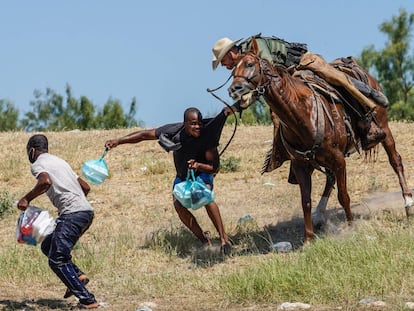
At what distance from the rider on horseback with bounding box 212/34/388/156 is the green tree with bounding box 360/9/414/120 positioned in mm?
26362

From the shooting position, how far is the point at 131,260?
10219mm

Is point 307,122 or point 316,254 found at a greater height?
point 307,122

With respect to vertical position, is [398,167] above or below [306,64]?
below

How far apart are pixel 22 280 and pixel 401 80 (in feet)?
101

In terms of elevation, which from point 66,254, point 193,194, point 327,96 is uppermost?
point 327,96

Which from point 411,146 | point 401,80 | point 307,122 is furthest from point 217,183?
point 401,80

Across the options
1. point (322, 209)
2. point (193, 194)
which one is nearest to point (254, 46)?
point (193, 194)

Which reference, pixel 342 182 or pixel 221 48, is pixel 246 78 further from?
pixel 342 182

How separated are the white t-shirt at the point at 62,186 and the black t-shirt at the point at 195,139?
82.2 inches

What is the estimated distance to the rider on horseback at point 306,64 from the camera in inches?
388

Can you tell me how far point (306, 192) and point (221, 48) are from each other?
1.95 m

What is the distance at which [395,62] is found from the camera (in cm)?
3759

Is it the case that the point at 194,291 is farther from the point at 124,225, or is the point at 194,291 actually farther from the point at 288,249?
the point at 124,225

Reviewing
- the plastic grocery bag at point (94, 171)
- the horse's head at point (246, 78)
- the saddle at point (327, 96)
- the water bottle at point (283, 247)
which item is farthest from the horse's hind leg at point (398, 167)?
the plastic grocery bag at point (94, 171)
